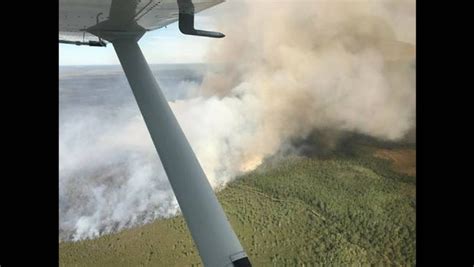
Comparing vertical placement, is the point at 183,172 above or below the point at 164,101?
below

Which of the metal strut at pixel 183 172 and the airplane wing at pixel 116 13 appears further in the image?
the airplane wing at pixel 116 13

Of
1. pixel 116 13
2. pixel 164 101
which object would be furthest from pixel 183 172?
pixel 116 13

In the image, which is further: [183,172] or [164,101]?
[164,101]

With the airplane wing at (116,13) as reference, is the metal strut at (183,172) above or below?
below

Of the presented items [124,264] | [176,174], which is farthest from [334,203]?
[176,174]

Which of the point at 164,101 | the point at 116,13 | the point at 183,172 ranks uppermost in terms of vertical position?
the point at 116,13

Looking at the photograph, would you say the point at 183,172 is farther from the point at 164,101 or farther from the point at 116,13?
the point at 116,13
